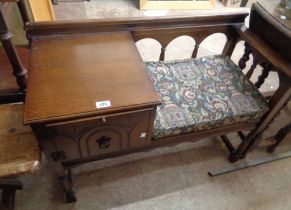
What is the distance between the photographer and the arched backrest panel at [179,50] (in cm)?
217

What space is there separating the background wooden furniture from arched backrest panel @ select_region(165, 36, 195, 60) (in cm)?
151

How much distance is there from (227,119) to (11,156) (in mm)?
894

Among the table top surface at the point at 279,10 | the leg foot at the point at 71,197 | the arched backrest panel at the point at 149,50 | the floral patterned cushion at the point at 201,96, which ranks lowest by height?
the leg foot at the point at 71,197

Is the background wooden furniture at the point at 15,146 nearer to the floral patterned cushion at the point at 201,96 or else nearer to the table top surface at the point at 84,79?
the table top surface at the point at 84,79

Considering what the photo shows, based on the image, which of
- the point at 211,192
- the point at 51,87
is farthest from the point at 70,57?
the point at 211,192

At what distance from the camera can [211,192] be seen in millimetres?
1288

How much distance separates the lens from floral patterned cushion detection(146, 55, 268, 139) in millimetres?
1001

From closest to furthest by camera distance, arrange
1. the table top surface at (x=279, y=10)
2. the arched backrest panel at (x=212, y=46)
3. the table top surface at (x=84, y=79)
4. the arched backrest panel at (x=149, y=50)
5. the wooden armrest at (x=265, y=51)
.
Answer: the table top surface at (x=84, y=79) < the wooden armrest at (x=265, y=51) < the arched backrest panel at (x=149, y=50) < the arched backrest panel at (x=212, y=46) < the table top surface at (x=279, y=10)

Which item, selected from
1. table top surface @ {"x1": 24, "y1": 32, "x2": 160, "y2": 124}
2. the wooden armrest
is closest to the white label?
table top surface @ {"x1": 24, "y1": 32, "x2": 160, "y2": 124}

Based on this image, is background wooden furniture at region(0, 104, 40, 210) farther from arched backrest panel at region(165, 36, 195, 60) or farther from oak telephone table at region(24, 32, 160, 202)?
arched backrest panel at region(165, 36, 195, 60)

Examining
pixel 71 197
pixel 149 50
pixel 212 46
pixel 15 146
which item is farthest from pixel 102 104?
pixel 212 46

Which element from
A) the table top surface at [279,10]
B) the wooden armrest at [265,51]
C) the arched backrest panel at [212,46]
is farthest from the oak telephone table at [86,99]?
the table top surface at [279,10]

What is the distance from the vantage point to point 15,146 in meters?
0.84

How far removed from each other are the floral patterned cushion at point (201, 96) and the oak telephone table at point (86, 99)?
17cm
